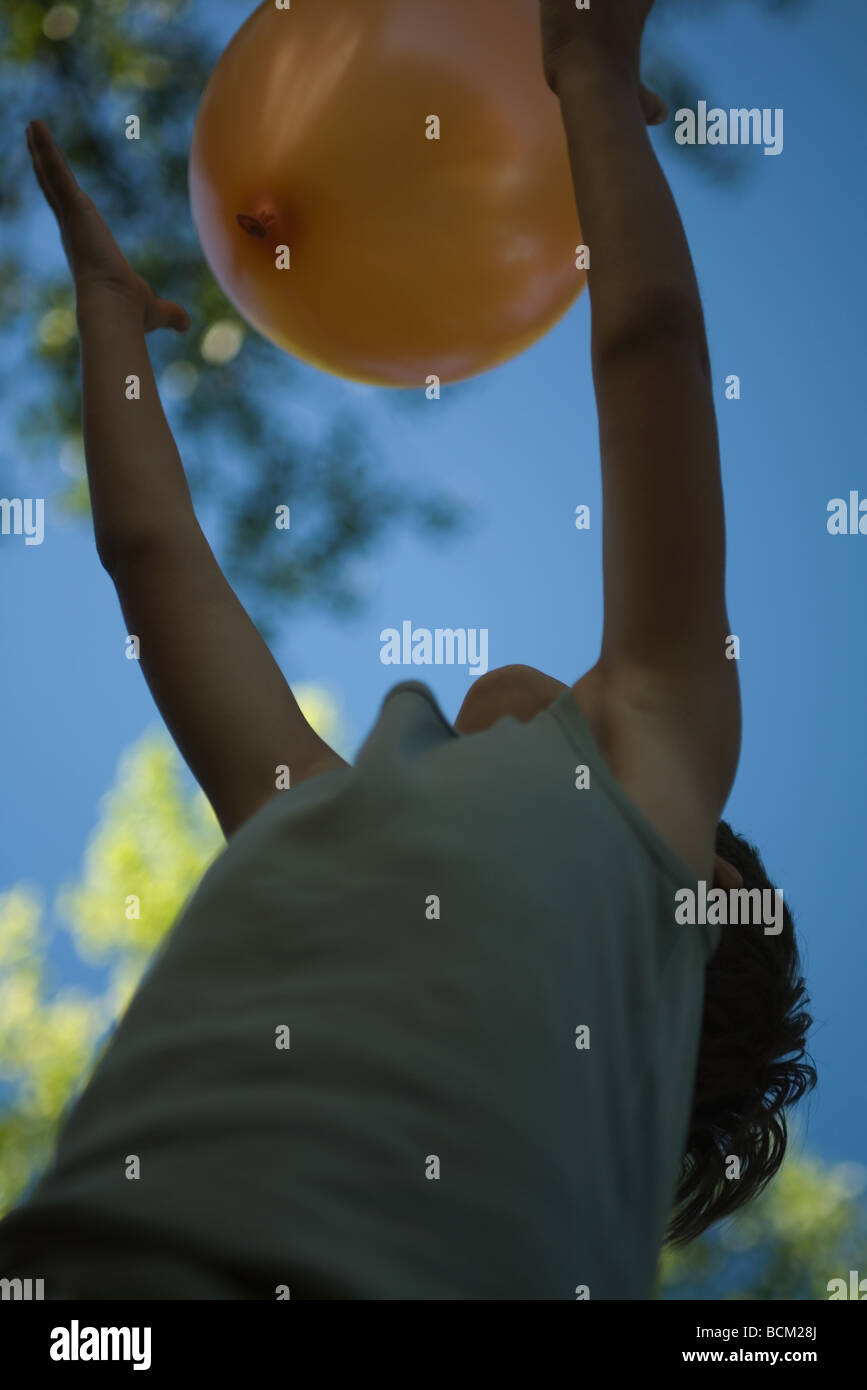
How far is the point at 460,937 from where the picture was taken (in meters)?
0.65

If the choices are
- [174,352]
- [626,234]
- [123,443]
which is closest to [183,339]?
[174,352]

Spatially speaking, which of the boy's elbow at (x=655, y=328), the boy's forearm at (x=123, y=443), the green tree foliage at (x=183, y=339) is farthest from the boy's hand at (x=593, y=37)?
the green tree foliage at (x=183, y=339)

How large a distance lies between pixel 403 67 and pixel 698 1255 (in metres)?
4.45

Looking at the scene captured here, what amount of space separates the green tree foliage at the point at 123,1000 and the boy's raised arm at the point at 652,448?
345 cm

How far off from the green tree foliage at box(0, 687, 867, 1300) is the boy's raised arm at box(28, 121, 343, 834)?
3.15 meters

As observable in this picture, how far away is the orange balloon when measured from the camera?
47.4 inches

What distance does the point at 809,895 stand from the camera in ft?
16.8

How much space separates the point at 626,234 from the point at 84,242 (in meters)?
0.61

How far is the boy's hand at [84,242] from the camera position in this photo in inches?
47.3

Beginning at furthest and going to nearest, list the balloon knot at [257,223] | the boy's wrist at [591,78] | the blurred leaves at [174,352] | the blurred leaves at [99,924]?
the blurred leaves at [99,924] → the blurred leaves at [174,352] → the balloon knot at [257,223] → the boy's wrist at [591,78]

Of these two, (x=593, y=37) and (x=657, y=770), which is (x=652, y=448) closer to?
(x=657, y=770)

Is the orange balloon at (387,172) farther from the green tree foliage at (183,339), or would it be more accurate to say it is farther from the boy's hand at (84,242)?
the green tree foliage at (183,339)
